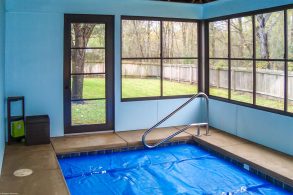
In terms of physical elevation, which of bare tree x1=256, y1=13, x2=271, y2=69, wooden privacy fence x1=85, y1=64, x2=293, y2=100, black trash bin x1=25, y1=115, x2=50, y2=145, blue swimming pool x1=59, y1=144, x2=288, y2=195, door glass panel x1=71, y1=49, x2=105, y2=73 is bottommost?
blue swimming pool x1=59, y1=144, x2=288, y2=195

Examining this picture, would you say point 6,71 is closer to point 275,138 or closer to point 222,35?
point 222,35

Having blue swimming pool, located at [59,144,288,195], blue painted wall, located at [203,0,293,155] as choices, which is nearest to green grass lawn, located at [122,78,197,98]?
blue painted wall, located at [203,0,293,155]

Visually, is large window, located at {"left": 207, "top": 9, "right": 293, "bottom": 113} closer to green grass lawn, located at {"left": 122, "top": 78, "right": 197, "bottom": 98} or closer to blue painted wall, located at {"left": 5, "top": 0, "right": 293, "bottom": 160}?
blue painted wall, located at {"left": 5, "top": 0, "right": 293, "bottom": 160}

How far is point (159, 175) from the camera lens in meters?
4.70

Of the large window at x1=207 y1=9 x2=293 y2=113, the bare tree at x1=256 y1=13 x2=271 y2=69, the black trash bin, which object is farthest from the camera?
the bare tree at x1=256 y1=13 x2=271 y2=69

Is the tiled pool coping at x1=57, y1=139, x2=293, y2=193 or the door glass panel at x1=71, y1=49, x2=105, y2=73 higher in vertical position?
the door glass panel at x1=71, y1=49, x2=105, y2=73

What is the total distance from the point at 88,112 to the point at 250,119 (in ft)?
9.44

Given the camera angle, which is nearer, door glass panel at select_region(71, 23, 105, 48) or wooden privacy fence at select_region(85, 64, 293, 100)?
wooden privacy fence at select_region(85, 64, 293, 100)

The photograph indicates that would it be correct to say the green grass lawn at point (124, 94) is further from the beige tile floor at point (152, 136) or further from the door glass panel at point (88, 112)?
the beige tile floor at point (152, 136)

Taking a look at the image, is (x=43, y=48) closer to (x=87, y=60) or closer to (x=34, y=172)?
(x=87, y=60)

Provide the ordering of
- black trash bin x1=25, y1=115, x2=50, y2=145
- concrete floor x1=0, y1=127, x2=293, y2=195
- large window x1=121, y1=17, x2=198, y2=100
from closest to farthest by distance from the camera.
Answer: concrete floor x1=0, y1=127, x2=293, y2=195 < black trash bin x1=25, y1=115, x2=50, y2=145 < large window x1=121, y1=17, x2=198, y2=100

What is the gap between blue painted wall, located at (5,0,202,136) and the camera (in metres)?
5.64

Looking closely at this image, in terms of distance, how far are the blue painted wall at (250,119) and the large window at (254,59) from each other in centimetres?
14

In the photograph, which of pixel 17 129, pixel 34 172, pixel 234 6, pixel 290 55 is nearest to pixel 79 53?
pixel 17 129
